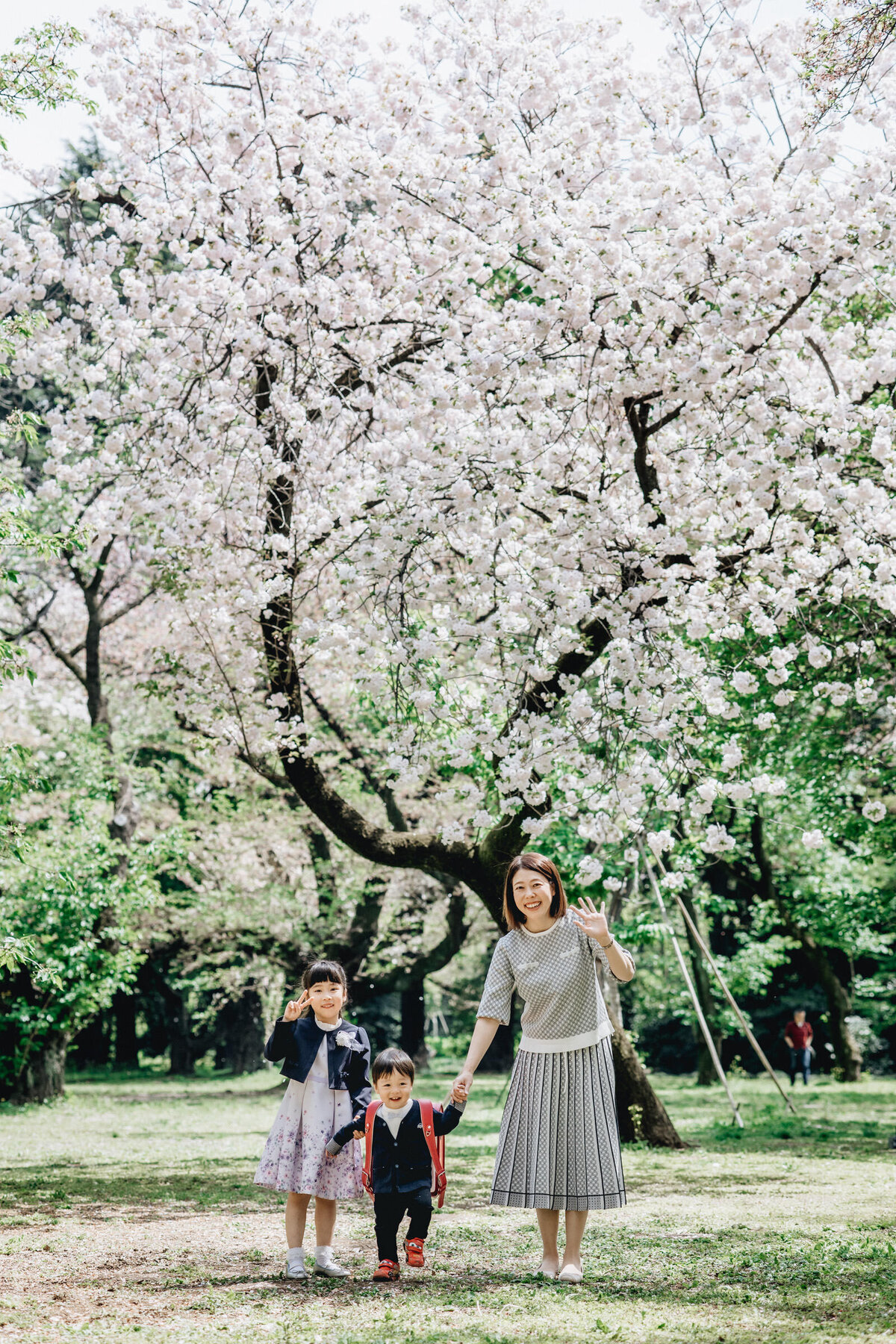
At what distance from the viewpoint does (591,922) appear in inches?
175

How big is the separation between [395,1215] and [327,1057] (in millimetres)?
623

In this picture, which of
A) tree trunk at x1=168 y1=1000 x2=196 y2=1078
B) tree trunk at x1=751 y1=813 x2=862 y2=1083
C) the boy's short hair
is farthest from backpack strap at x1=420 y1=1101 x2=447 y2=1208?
tree trunk at x1=168 y1=1000 x2=196 y2=1078

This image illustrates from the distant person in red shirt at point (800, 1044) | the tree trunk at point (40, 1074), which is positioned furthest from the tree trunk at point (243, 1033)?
the distant person in red shirt at point (800, 1044)

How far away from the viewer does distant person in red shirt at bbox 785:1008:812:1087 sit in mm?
19109

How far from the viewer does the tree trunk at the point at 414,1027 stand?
858 inches

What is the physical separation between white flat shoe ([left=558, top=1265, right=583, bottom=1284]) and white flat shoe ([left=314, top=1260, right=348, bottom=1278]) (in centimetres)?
84

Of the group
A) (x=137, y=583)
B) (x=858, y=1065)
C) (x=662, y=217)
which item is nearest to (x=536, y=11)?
(x=662, y=217)

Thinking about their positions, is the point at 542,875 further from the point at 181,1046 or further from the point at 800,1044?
the point at 181,1046

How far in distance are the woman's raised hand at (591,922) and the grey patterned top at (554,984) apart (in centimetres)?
5

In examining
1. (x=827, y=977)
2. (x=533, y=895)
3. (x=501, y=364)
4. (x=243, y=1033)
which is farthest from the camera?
(x=243, y=1033)

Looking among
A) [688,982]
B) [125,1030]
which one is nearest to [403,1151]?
[688,982]

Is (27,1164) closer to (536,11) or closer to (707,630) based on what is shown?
(707,630)

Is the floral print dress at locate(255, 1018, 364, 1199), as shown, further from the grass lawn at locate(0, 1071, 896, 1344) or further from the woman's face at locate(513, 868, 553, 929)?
the woman's face at locate(513, 868, 553, 929)

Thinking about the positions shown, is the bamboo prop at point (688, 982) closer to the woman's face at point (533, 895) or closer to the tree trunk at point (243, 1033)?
the woman's face at point (533, 895)
